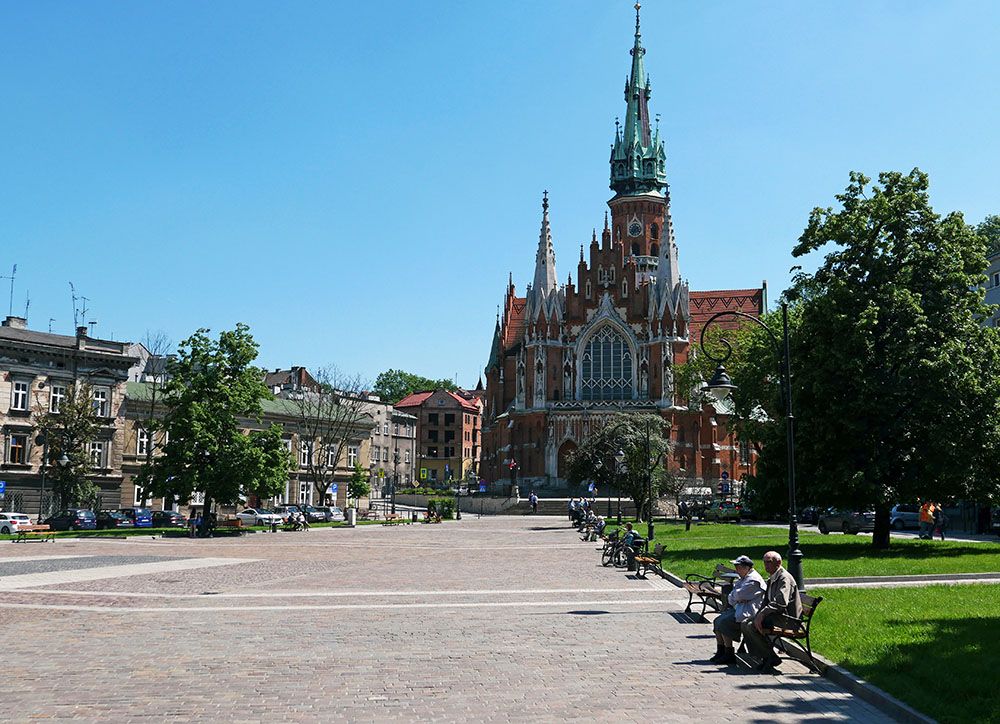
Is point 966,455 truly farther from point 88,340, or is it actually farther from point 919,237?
point 88,340

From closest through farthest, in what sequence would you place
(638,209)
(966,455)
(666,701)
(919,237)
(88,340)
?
(666,701) → (966,455) → (919,237) → (88,340) → (638,209)

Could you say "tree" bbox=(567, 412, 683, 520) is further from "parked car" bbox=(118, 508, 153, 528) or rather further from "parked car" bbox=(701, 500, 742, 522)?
"parked car" bbox=(118, 508, 153, 528)

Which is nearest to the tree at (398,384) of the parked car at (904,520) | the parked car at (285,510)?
the parked car at (285,510)

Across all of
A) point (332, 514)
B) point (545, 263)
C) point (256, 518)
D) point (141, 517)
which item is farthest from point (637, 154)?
point (141, 517)

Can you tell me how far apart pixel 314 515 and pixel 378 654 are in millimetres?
51490

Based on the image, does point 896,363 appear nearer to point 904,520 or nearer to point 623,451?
point 904,520

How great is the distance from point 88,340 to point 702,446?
172 ft

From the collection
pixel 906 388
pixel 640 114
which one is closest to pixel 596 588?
pixel 906 388

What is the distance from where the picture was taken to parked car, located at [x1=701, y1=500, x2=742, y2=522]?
178ft

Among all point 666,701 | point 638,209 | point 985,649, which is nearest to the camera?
point 666,701

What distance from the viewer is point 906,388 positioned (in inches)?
1067

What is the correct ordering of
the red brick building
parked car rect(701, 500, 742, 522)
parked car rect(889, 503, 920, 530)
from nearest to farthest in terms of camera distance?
parked car rect(889, 503, 920, 530)
parked car rect(701, 500, 742, 522)
the red brick building

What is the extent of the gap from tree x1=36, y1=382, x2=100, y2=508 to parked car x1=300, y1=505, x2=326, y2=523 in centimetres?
1293

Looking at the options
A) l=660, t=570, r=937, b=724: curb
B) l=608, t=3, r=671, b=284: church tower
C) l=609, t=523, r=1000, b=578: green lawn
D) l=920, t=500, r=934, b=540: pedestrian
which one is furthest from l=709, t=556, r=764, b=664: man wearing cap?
l=608, t=3, r=671, b=284: church tower
